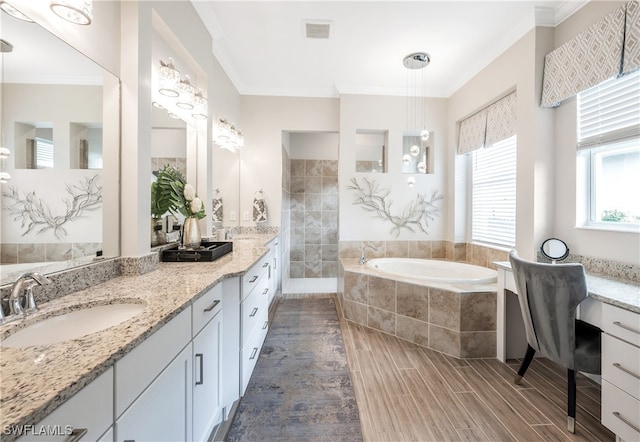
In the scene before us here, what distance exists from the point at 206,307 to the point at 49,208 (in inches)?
29.7

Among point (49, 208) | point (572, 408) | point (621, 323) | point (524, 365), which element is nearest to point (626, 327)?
point (621, 323)

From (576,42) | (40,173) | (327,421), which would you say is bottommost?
(327,421)

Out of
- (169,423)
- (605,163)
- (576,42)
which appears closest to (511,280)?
(605,163)

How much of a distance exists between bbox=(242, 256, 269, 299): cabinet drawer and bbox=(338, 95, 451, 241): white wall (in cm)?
171

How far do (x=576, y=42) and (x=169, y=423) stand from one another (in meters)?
3.30

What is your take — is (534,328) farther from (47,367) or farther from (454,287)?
(47,367)

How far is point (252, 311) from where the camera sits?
5.82ft

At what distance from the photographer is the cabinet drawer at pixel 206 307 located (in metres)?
1.11

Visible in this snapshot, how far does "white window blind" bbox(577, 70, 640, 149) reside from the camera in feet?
5.53

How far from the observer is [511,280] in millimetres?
1982

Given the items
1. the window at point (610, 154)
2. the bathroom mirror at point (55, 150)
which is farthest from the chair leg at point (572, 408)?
the bathroom mirror at point (55, 150)

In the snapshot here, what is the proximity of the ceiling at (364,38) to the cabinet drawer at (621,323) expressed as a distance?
2.21 metres

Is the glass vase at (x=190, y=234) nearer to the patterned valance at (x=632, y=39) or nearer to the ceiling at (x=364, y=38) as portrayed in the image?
the ceiling at (x=364, y=38)

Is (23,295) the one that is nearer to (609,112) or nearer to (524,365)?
(524,365)
